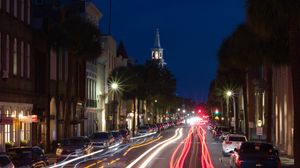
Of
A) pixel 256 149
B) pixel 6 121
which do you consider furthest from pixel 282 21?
pixel 6 121

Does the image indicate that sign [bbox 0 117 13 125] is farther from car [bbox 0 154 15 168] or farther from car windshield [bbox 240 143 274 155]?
car windshield [bbox 240 143 274 155]

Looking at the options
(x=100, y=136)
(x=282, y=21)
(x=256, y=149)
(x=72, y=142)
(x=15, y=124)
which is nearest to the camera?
(x=282, y=21)

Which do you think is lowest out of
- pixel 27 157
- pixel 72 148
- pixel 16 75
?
pixel 72 148

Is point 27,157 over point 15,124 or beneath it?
beneath

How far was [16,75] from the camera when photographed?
161ft

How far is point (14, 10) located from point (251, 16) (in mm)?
25192

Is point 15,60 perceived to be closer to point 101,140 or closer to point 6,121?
point 6,121

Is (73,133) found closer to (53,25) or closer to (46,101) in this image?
(46,101)

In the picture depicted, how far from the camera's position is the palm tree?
2645cm

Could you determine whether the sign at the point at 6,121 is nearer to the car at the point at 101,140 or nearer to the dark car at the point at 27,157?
the car at the point at 101,140

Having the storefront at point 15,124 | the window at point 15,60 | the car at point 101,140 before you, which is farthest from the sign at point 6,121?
the car at point 101,140

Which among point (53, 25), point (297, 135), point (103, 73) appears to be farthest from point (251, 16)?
point (103, 73)

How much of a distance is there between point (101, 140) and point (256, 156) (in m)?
27.8

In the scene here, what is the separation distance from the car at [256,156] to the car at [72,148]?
1526 cm
